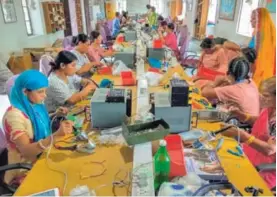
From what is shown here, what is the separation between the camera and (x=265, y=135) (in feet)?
4.76

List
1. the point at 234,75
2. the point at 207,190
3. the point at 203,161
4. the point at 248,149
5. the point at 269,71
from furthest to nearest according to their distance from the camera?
the point at 269,71 < the point at 234,75 < the point at 248,149 < the point at 203,161 < the point at 207,190

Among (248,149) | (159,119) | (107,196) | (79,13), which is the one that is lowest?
(248,149)

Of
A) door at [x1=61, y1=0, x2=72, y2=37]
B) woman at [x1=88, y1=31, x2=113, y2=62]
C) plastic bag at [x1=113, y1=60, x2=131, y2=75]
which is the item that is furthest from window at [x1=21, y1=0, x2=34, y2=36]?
plastic bag at [x1=113, y1=60, x2=131, y2=75]

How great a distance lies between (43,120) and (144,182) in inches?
37.2

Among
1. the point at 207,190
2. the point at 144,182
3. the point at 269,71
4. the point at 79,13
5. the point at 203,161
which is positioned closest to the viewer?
the point at 207,190

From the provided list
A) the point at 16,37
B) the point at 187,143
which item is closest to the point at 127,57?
the point at 187,143

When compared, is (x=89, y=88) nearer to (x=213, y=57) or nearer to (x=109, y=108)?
(x=109, y=108)

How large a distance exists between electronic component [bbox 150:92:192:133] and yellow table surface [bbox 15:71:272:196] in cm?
26

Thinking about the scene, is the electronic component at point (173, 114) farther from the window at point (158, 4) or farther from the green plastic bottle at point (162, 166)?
the window at point (158, 4)

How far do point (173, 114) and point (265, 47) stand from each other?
2.30 m

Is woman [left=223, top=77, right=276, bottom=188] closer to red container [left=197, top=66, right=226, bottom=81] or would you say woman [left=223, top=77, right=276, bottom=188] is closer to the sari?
the sari

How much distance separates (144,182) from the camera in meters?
1.03

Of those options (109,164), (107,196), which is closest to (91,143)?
(109,164)

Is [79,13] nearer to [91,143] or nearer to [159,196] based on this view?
[91,143]
